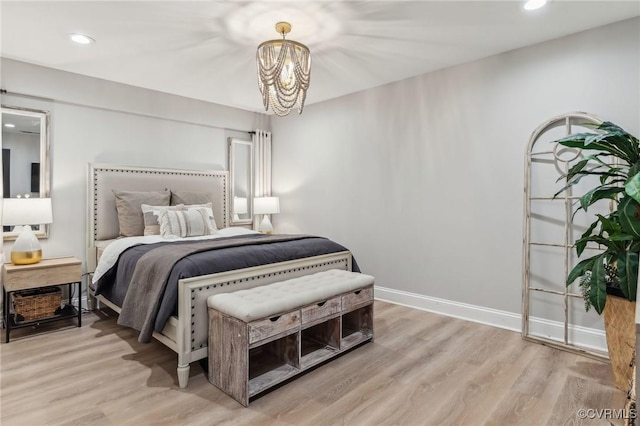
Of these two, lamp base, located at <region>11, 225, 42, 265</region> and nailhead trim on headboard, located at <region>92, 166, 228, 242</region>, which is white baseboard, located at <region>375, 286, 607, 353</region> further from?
lamp base, located at <region>11, 225, 42, 265</region>

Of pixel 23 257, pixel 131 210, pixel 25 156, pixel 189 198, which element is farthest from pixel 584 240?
pixel 25 156

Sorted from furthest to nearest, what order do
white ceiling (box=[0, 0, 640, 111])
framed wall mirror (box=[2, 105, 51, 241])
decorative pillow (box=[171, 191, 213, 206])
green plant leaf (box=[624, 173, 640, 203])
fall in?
decorative pillow (box=[171, 191, 213, 206]), framed wall mirror (box=[2, 105, 51, 241]), white ceiling (box=[0, 0, 640, 111]), green plant leaf (box=[624, 173, 640, 203])

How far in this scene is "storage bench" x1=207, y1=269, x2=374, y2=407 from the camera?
2.07 meters

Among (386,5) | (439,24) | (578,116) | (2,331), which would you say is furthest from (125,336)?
(578,116)

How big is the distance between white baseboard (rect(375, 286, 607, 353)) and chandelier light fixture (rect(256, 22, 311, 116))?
2510 millimetres

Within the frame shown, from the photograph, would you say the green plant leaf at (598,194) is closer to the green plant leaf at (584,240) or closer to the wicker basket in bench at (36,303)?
the green plant leaf at (584,240)

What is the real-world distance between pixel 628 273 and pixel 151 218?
3993 millimetres

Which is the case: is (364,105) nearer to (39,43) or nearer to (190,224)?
(190,224)

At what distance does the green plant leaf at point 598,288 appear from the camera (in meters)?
2.12

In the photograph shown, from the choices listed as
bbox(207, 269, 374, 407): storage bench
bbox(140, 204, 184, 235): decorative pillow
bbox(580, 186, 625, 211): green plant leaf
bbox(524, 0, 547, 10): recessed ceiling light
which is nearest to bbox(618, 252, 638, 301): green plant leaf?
bbox(580, 186, 625, 211): green plant leaf

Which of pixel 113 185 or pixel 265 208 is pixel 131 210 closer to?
pixel 113 185

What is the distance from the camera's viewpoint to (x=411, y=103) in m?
3.92

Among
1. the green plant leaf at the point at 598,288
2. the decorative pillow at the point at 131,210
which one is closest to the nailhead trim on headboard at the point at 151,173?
the decorative pillow at the point at 131,210

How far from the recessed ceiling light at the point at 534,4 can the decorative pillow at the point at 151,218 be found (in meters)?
3.69
